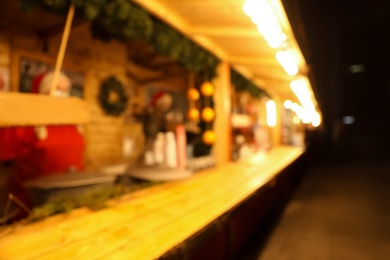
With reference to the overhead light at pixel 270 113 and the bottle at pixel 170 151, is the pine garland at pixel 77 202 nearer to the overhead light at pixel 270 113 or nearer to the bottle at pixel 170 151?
the bottle at pixel 170 151

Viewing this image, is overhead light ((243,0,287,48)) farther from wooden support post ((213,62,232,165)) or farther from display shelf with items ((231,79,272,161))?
display shelf with items ((231,79,272,161))

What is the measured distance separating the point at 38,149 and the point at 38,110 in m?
1.90

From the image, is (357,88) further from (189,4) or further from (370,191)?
(189,4)

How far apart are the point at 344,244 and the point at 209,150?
5.98 feet

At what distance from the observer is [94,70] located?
12.1 feet

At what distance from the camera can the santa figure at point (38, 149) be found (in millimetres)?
2340

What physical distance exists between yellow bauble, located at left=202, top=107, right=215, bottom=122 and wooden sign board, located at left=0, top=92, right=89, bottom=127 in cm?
238

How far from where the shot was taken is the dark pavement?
2.87 m

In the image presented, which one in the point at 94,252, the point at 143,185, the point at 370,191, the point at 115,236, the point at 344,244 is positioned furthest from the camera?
the point at 370,191

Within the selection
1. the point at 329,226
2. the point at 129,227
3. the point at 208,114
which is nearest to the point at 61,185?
the point at 129,227

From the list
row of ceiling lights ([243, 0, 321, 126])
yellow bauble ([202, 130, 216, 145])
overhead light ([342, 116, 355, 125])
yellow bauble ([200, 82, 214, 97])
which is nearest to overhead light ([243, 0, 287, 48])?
row of ceiling lights ([243, 0, 321, 126])

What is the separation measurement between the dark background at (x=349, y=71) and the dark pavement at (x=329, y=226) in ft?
8.65

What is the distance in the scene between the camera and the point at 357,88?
1570 centimetres

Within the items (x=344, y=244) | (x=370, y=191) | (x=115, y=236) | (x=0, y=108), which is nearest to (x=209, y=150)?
(x=344, y=244)
